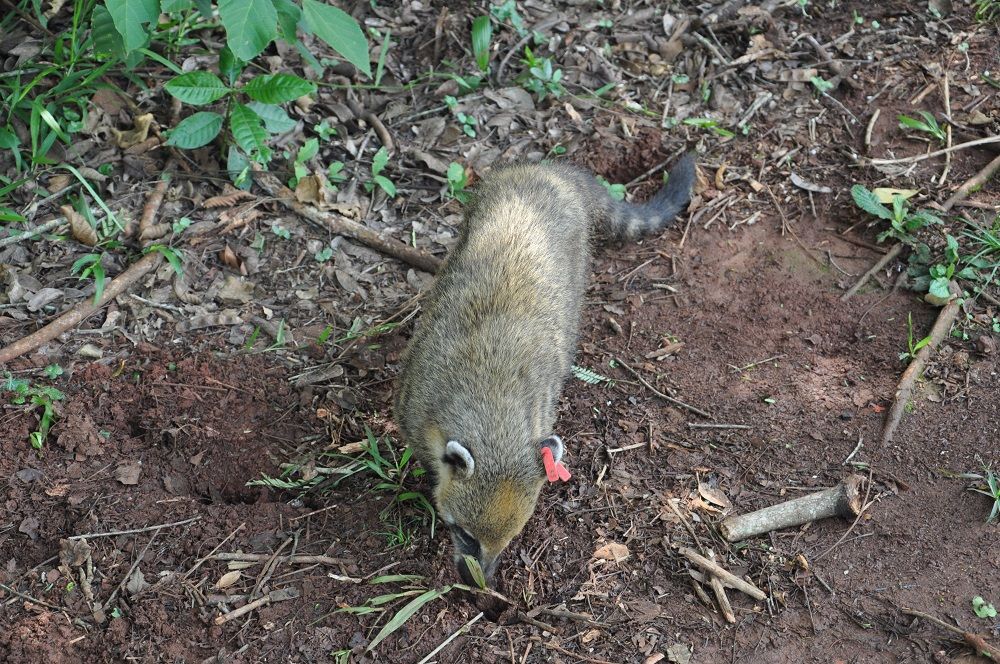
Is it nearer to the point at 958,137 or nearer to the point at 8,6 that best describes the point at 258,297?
the point at 8,6

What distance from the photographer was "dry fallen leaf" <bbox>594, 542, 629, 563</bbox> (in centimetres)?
462

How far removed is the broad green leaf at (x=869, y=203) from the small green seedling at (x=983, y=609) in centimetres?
301

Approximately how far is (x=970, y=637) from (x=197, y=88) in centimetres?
560

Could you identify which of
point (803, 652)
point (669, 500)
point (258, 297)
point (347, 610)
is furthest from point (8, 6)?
point (803, 652)

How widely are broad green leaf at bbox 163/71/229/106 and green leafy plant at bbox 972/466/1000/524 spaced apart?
535 cm

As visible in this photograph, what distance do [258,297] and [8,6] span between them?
124 inches

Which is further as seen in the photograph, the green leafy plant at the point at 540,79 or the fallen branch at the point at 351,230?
the green leafy plant at the point at 540,79

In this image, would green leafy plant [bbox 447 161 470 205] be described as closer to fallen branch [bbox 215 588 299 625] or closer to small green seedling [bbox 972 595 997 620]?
fallen branch [bbox 215 588 299 625]

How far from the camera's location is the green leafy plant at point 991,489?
15.0 ft

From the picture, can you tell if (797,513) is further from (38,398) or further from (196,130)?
(196,130)

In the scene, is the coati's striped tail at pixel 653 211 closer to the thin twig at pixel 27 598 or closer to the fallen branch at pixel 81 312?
the fallen branch at pixel 81 312

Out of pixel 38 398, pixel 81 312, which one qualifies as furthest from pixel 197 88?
pixel 38 398

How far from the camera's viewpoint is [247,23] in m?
4.34

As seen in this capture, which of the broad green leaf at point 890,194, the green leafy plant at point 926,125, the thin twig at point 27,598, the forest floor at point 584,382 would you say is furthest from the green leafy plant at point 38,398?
the green leafy plant at point 926,125
